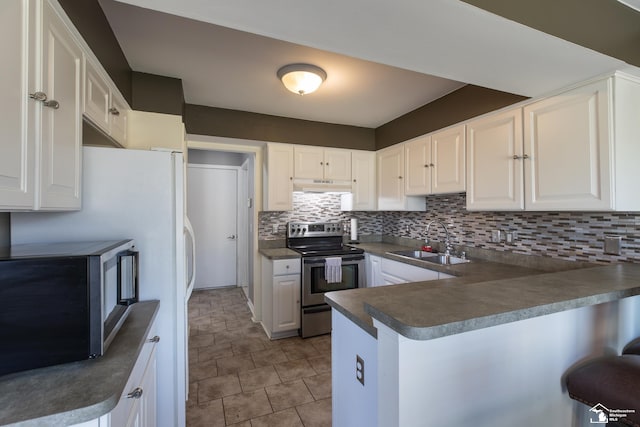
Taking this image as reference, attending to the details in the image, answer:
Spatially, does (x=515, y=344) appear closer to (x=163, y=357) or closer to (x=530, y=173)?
(x=530, y=173)

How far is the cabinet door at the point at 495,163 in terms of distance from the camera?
2.00m

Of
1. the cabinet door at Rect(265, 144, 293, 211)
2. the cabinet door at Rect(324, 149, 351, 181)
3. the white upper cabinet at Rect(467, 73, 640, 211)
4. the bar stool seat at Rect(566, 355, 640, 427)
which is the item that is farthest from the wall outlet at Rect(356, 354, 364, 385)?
the cabinet door at Rect(324, 149, 351, 181)

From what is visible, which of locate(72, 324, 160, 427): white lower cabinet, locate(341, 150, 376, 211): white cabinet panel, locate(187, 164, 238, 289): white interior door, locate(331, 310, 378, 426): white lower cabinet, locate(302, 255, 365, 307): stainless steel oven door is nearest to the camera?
locate(72, 324, 160, 427): white lower cabinet

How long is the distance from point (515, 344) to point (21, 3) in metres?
1.99

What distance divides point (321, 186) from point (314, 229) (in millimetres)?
568

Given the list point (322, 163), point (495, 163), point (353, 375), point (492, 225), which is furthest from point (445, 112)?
point (353, 375)

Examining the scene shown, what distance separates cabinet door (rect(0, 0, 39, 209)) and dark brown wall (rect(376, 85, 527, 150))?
257 cm

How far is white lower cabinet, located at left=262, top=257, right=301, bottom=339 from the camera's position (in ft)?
9.82

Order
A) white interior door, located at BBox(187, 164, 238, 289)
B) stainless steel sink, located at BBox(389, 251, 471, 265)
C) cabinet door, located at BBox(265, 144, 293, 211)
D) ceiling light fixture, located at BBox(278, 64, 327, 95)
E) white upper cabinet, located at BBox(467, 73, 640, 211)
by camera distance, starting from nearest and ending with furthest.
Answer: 1. white upper cabinet, located at BBox(467, 73, 640, 211)
2. ceiling light fixture, located at BBox(278, 64, 327, 95)
3. stainless steel sink, located at BBox(389, 251, 471, 265)
4. cabinet door, located at BBox(265, 144, 293, 211)
5. white interior door, located at BBox(187, 164, 238, 289)

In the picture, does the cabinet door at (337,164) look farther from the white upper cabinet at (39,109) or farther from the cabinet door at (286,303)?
the white upper cabinet at (39,109)

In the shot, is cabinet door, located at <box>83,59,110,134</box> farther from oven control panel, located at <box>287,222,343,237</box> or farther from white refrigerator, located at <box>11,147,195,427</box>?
oven control panel, located at <box>287,222,343,237</box>

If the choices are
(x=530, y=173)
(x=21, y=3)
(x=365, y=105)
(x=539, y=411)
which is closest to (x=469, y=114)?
(x=530, y=173)

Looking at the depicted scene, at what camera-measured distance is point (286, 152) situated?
3244 millimetres

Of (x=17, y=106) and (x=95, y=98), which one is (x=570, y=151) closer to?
(x=17, y=106)
